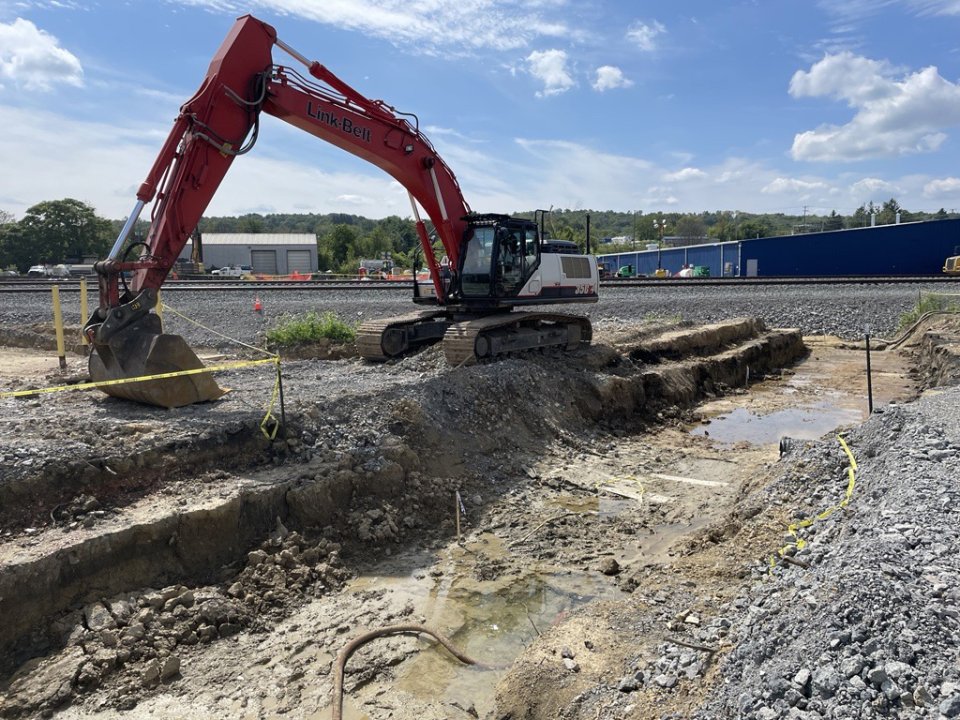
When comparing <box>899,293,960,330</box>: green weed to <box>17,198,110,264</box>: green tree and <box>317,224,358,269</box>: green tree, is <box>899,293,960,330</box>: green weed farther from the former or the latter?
<box>17,198,110,264</box>: green tree

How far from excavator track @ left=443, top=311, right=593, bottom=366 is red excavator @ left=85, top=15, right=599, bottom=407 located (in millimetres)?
28

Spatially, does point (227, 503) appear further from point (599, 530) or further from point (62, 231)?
point (62, 231)

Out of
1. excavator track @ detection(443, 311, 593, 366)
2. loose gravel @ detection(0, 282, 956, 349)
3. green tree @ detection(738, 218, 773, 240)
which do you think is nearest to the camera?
excavator track @ detection(443, 311, 593, 366)

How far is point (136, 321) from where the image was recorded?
8133mm

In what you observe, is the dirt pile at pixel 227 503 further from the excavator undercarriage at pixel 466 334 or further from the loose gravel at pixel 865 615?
the loose gravel at pixel 865 615

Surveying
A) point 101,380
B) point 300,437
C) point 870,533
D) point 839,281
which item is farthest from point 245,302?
point 839,281

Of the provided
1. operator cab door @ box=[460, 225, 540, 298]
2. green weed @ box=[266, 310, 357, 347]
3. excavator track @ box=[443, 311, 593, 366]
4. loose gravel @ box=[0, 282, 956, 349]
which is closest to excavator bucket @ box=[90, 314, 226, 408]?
excavator track @ box=[443, 311, 593, 366]

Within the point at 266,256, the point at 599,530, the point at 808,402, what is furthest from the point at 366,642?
the point at 266,256

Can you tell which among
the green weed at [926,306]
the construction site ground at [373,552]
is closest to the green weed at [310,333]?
the construction site ground at [373,552]

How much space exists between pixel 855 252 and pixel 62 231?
66039 millimetres

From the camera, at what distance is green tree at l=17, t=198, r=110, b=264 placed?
6188 centimetres

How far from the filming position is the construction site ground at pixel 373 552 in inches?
177

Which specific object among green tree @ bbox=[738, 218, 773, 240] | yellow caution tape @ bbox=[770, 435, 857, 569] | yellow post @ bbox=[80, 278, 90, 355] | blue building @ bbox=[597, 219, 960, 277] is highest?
green tree @ bbox=[738, 218, 773, 240]

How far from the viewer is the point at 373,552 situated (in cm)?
671
